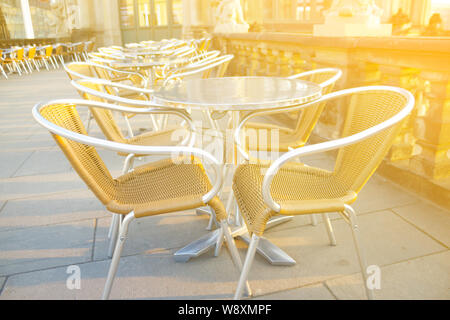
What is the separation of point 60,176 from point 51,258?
1175 mm

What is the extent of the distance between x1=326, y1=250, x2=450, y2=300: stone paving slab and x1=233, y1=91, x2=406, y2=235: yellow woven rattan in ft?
1.35

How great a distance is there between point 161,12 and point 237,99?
14839mm

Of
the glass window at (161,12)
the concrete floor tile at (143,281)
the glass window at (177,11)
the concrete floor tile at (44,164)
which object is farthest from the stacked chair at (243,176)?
the glass window at (161,12)

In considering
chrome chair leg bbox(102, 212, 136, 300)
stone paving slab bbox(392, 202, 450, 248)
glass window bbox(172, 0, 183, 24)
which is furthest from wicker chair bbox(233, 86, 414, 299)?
glass window bbox(172, 0, 183, 24)

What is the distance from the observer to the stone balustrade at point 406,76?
208 cm

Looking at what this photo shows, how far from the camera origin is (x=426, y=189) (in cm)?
226

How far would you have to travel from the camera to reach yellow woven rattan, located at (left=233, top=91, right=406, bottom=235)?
4.24 ft

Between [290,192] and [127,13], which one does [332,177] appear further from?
[127,13]

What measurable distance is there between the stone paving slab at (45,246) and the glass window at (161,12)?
47.0 ft

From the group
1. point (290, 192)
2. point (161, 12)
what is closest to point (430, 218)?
point (290, 192)

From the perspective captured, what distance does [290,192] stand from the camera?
4.79 feet

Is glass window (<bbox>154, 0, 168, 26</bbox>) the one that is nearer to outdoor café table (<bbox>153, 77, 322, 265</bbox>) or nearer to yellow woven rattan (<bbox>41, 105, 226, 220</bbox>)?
outdoor café table (<bbox>153, 77, 322, 265</bbox>)

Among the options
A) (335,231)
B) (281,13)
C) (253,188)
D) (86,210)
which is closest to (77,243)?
(86,210)
